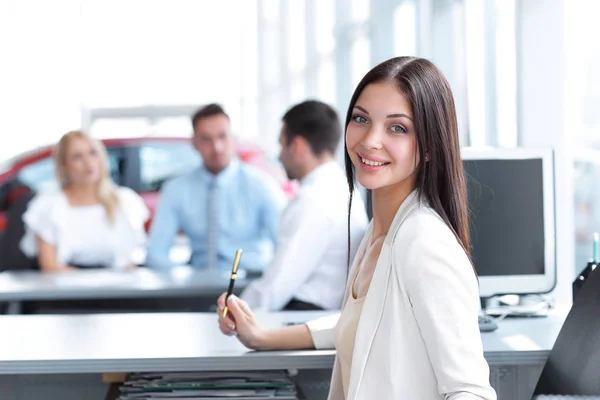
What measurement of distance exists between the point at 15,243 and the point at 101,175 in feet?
1.83

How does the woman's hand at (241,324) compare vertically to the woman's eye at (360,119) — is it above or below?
below

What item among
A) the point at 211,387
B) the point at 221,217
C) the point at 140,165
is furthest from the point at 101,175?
the point at 140,165

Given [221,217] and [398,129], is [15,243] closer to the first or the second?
[221,217]

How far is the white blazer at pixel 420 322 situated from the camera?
1.55 m

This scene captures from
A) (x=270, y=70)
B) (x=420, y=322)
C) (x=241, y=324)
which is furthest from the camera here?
(x=270, y=70)

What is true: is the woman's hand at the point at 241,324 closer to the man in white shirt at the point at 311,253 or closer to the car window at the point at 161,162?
the man in white shirt at the point at 311,253

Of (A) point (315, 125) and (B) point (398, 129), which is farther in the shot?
(A) point (315, 125)

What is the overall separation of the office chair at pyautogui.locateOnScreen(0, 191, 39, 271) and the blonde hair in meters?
0.21

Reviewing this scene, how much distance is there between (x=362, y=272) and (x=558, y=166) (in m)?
2.03

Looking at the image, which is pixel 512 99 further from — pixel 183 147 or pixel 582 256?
pixel 183 147

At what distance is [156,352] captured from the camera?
2186 millimetres

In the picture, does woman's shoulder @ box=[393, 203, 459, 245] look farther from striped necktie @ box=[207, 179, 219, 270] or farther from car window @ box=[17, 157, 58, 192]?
car window @ box=[17, 157, 58, 192]

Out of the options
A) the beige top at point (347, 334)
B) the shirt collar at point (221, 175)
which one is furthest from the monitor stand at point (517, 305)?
the shirt collar at point (221, 175)

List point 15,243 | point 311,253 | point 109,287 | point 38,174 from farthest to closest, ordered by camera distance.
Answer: point 38,174 → point 15,243 → point 109,287 → point 311,253
